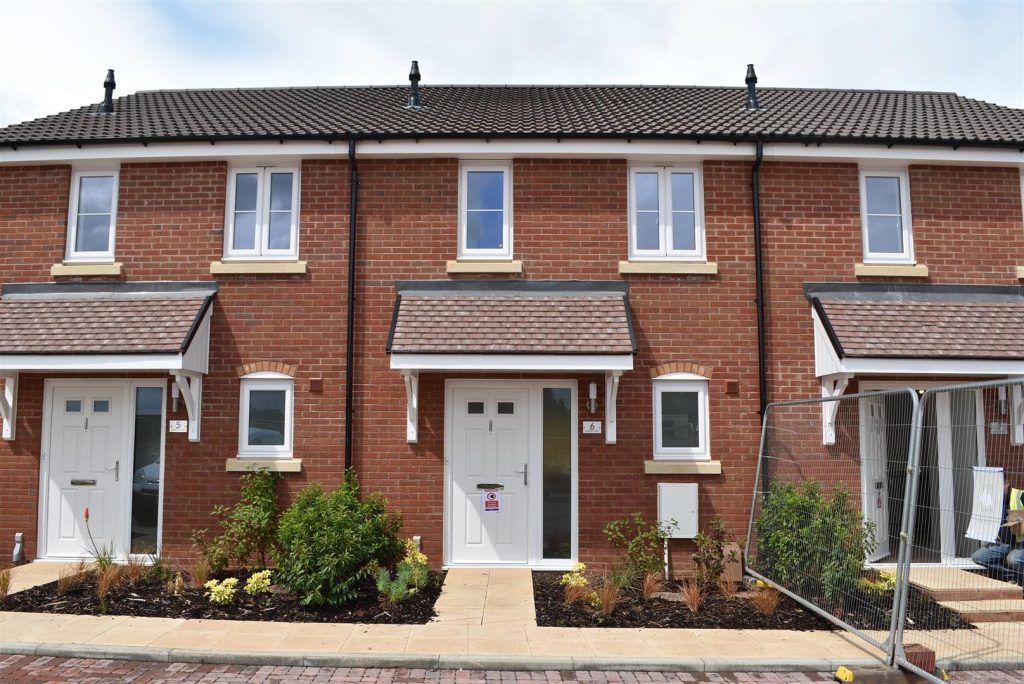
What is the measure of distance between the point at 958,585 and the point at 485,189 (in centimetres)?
712

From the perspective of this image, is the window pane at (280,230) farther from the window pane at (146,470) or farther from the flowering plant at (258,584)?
the flowering plant at (258,584)

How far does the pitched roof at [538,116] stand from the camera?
9617 mm

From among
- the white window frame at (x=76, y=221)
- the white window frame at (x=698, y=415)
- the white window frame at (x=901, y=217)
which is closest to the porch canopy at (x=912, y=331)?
the white window frame at (x=901, y=217)

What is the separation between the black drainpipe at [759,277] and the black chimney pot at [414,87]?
5.51 metres

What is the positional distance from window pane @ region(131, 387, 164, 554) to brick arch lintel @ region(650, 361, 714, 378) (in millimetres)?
6701

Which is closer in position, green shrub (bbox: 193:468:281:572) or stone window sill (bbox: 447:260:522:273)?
green shrub (bbox: 193:468:281:572)

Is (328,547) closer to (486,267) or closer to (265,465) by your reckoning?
(265,465)

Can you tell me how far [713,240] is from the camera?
9773 mm

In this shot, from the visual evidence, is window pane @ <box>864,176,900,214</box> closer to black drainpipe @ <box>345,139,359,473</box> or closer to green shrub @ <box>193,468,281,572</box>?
black drainpipe @ <box>345,139,359,473</box>

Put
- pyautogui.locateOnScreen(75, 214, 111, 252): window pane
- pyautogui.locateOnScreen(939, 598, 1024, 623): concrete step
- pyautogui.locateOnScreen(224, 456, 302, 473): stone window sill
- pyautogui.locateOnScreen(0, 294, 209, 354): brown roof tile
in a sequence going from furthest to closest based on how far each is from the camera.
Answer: pyautogui.locateOnScreen(75, 214, 111, 252): window pane → pyautogui.locateOnScreen(224, 456, 302, 473): stone window sill → pyautogui.locateOnScreen(0, 294, 209, 354): brown roof tile → pyautogui.locateOnScreen(939, 598, 1024, 623): concrete step

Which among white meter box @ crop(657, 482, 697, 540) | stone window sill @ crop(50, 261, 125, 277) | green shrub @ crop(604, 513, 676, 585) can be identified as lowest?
green shrub @ crop(604, 513, 676, 585)

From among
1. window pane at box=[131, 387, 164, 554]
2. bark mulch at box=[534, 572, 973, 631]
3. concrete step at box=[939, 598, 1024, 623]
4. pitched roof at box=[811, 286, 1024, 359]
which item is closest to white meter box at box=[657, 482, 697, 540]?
bark mulch at box=[534, 572, 973, 631]

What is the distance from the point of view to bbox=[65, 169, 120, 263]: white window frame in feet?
32.7

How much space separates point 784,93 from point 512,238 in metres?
7.09
